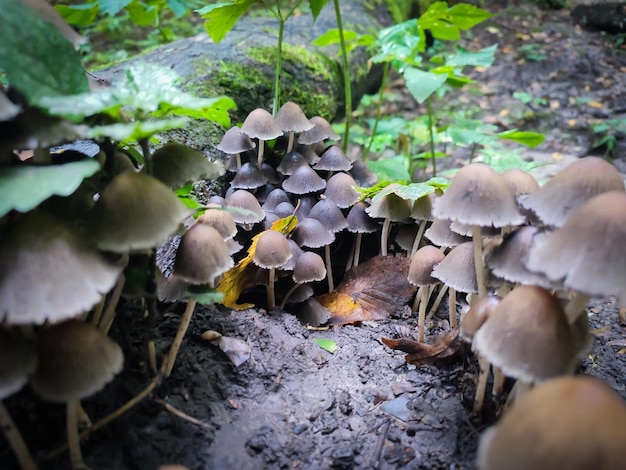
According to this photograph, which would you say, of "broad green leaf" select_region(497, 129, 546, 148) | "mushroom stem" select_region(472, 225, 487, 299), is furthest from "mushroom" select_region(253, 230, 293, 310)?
"broad green leaf" select_region(497, 129, 546, 148)

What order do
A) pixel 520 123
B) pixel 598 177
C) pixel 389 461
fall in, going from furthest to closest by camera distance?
1. pixel 520 123
2. pixel 389 461
3. pixel 598 177

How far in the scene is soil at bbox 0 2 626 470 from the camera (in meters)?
1.32

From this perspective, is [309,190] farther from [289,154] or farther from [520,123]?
[520,123]

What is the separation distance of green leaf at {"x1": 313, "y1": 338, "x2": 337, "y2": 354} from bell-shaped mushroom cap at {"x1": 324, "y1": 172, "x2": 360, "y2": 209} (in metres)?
0.72

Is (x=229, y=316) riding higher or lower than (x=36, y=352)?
lower

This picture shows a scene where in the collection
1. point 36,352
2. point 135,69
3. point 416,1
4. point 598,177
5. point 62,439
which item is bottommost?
point 416,1

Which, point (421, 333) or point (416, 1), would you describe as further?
point (416, 1)

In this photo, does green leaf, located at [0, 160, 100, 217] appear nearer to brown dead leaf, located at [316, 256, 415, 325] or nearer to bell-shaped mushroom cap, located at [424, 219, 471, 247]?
bell-shaped mushroom cap, located at [424, 219, 471, 247]

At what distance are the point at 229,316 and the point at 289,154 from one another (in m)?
1.01

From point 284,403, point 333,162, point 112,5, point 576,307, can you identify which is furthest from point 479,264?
point 112,5

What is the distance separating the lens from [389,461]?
1.41 meters

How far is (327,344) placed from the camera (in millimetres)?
1958

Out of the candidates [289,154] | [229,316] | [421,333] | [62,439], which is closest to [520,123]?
[289,154]

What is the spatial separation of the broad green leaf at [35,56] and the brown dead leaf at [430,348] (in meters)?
1.44
